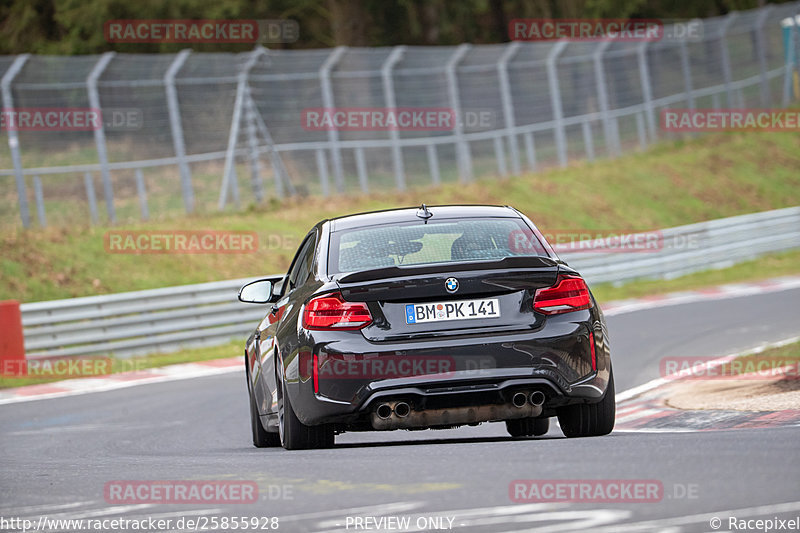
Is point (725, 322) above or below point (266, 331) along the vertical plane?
below

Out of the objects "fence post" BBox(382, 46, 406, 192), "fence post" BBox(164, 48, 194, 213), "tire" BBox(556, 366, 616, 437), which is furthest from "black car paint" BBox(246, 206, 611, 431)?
"fence post" BBox(382, 46, 406, 192)

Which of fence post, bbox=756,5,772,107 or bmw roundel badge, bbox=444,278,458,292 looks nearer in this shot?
bmw roundel badge, bbox=444,278,458,292

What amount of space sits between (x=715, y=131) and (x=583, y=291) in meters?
33.6

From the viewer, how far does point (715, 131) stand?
39938mm

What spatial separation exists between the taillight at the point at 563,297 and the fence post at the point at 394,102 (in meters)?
20.8

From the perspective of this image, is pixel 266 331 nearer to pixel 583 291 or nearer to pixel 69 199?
pixel 583 291

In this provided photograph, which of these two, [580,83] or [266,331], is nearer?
[266,331]

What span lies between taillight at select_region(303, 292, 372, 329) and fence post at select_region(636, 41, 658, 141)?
2861cm

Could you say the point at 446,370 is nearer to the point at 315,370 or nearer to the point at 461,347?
the point at 461,347

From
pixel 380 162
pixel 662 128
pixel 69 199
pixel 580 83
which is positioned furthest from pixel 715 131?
pixel 69 199

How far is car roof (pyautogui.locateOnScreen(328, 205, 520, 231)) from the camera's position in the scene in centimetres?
821

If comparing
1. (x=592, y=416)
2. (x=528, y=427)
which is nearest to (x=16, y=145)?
(x=528, y=427)

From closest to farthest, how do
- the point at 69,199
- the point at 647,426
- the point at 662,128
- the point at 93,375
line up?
the point at 647,426 → the point at 93,375 → the point at 69,199 → the point at 662,128

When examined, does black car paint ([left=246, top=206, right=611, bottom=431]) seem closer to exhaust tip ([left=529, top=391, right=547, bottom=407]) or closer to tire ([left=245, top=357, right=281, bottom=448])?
exhaust tip ([left=529, top=391, right=547, bottom=407])
